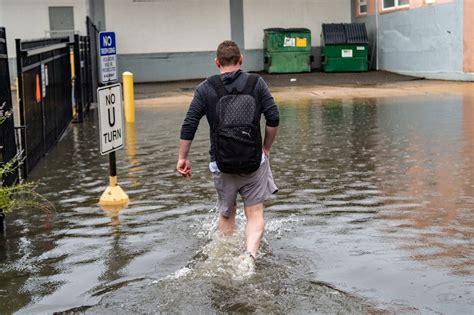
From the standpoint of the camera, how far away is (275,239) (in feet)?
21.9

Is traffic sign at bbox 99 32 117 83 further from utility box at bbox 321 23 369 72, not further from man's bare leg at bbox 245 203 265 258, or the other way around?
utility box at bbox 321 23 369 72

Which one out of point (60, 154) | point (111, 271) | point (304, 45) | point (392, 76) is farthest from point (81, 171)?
point (304, 45)

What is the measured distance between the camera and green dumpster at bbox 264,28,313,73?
31562 mm

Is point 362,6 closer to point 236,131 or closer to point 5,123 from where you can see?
point 5,123

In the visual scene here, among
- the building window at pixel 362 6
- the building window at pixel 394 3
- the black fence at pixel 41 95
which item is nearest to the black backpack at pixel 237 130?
the black fence at pixel 41 95

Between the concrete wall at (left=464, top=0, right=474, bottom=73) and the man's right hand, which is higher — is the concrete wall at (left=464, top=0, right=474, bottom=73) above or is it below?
above

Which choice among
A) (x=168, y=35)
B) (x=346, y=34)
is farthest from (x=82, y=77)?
(x=346, y=34)

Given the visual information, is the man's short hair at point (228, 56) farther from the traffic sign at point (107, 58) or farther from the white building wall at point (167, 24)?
the white building wall at point (167, 24)

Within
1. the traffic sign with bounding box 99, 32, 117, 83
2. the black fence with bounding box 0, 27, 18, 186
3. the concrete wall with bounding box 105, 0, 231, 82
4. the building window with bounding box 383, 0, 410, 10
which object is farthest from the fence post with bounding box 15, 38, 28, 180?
the concrete wall with bounding box 105, 0, 231, 82

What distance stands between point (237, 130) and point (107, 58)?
Result: 3324 millimetres

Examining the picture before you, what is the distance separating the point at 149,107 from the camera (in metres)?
20.7

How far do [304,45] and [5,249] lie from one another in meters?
26.2

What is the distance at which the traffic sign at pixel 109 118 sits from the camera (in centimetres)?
791

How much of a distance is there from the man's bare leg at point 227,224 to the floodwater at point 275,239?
0.36 feet
